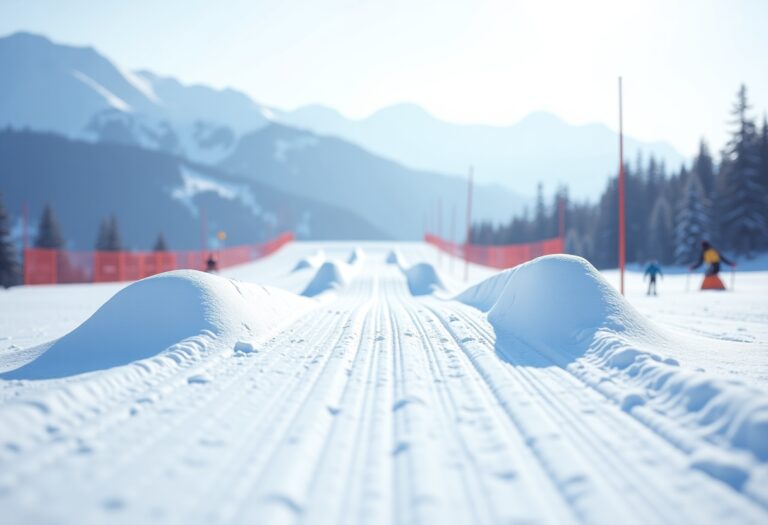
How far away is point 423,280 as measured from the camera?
2425cm

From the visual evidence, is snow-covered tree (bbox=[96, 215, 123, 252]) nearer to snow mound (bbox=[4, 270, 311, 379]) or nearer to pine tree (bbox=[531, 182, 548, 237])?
snow mound (bbox=[4, 270, 311, 379])

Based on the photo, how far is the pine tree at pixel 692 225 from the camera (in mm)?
47281

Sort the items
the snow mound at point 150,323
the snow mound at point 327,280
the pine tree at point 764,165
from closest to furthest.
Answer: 1. the snow mound at point 150,323
2. the snow mound at point 327,280
3. the pine tree at point 764,165

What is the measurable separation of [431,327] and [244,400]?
563 cm

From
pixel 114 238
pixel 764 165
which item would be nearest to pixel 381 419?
pixel 764 165

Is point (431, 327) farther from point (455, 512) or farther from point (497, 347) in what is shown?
point (455, 512)

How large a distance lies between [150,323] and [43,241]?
56.7 m

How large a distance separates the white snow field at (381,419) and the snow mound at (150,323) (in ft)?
0.12

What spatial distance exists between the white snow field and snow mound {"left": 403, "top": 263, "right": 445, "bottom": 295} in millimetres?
12979

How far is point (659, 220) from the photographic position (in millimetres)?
57156

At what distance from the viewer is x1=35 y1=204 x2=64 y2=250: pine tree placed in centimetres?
5297

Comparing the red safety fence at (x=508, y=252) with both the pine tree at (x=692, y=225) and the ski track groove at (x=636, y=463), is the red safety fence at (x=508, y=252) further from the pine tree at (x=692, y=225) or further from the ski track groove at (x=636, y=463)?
the ski track groove at (x=636, y=463)

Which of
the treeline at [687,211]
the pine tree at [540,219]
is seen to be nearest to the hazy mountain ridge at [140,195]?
the pine tree at [540,219]

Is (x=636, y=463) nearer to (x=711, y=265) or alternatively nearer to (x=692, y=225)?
(x=711, y=265)
